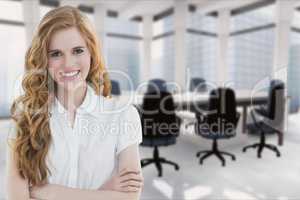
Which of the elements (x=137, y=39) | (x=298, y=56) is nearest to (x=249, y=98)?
(x=298, y=56)

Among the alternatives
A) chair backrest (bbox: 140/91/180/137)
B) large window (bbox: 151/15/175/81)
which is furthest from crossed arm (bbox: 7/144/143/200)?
large window (bbox: 151/15/175/81)

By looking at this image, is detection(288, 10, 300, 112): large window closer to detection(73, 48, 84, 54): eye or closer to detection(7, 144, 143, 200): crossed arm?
detection(7, 144, 143, 200): crossed arm

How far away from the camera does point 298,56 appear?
6645mm

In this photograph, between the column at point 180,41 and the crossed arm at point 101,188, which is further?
the column at point 180,41

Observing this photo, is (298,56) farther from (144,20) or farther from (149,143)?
(149,143)

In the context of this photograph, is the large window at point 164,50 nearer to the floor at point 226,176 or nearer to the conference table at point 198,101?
the conference table at point 198,101

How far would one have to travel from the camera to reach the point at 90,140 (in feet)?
3.10

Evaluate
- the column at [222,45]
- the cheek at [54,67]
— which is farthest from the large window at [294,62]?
the cheek at [54,67]

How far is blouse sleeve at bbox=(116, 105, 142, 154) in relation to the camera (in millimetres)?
973

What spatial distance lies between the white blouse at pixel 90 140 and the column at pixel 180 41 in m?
6.29

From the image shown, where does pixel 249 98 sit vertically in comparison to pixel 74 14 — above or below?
below

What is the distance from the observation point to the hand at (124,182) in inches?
36.7

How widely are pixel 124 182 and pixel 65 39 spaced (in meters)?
0.63

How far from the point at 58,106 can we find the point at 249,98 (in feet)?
14.1
